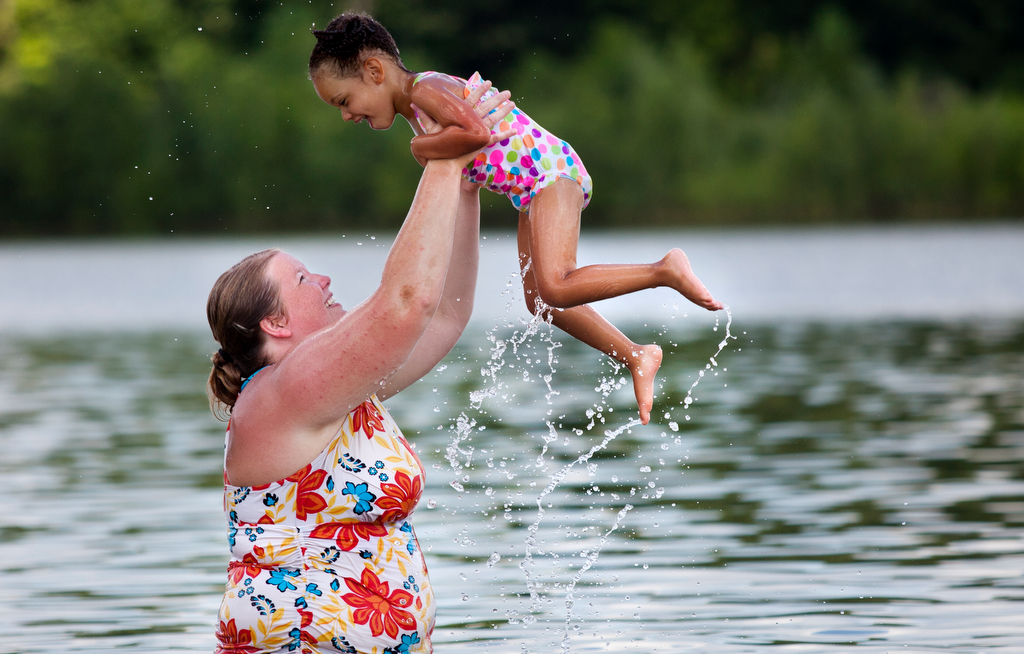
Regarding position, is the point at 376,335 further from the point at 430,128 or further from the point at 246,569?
the point at 430,128

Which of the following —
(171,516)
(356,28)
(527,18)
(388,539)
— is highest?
(527,18)

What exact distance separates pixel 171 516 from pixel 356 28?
12.7 feet

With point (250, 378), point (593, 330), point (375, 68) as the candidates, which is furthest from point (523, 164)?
point (250, 378)

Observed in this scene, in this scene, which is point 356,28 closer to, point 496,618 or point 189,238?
point 496,618

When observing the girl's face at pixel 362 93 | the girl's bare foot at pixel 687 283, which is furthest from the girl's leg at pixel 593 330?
the girl's face at pixel 362 93

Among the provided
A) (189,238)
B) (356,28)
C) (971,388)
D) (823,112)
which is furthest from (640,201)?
(356,28)

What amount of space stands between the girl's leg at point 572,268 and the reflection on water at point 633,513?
0.57 meters

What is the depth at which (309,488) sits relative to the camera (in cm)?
370

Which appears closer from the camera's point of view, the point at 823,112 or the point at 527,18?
the point at 823,112

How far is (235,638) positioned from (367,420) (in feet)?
1.89

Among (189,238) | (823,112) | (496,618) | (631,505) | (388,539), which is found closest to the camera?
(388,539)

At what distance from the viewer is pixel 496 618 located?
5945 millimetres

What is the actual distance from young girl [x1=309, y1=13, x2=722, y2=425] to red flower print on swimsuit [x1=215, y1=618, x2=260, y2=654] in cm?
140

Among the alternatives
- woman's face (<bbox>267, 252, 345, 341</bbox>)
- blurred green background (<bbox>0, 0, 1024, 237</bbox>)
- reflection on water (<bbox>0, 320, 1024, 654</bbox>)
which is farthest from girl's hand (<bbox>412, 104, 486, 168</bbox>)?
blurred green background (<bbox>0, 0, 1024, 237</bbox>)
